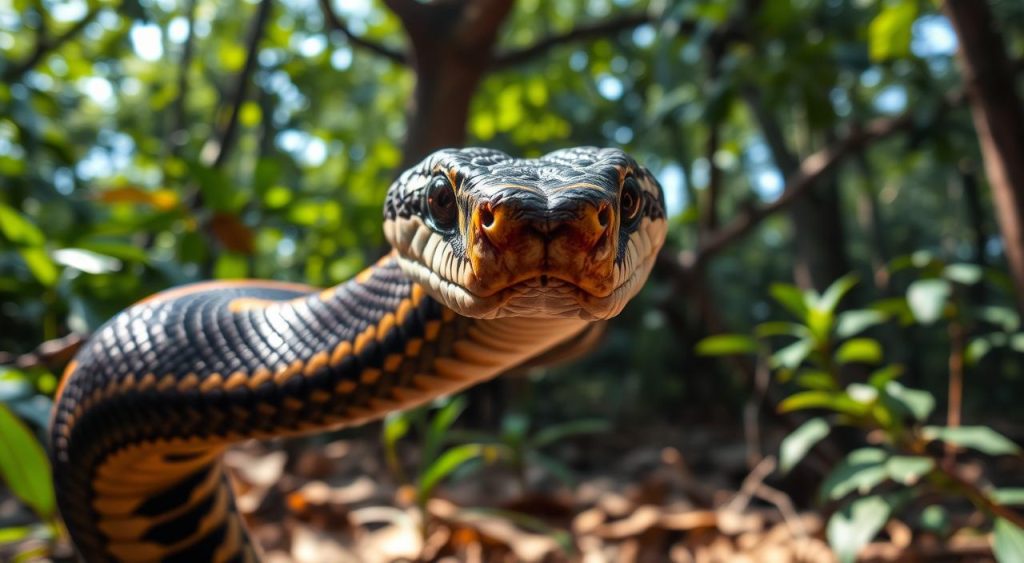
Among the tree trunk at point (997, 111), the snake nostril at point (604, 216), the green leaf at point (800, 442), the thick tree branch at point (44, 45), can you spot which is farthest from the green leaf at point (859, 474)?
the thick tree branch at point (44, 45)

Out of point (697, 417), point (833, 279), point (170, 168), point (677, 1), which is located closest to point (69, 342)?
point (170, 168)

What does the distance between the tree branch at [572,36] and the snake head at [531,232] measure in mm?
2529

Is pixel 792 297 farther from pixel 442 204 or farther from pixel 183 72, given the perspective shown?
pixel 183 72

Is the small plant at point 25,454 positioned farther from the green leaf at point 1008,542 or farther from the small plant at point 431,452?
the green leaf at point 1008,542

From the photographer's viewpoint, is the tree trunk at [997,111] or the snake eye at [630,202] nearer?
the snake eye at [630,202]

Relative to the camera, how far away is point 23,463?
1.61 meters

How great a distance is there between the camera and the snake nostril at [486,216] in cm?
75

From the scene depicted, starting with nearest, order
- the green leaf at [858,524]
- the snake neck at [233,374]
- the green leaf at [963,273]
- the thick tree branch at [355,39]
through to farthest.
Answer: the snake neck at [233,374] < the green leaf at [858,524] < the green leaf at [963,273] < the thick tree branch at [355,39]

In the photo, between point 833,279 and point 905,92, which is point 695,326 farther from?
point 905,92

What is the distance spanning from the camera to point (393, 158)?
390cm

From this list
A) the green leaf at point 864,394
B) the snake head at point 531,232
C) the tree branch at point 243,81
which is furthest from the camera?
the tree branch at point 243,81

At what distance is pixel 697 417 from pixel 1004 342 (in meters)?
→ 2.75

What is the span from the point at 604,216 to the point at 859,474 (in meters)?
1.45

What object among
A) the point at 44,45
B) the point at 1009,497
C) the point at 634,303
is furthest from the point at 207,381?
the point at 634,303
